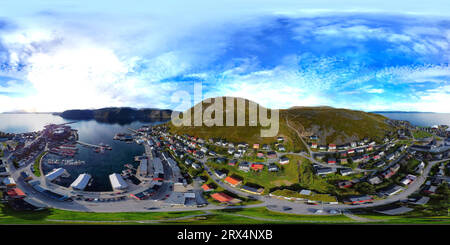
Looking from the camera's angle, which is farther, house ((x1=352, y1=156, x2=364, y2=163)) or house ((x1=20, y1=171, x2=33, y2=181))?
house ((x1=352, y1=156, x2=364, y2=163))

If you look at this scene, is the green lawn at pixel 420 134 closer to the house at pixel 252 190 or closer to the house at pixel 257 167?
the house at pixel 257 167

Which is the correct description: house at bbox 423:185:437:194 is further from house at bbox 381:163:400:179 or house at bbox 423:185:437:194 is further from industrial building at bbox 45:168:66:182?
industrial building at bbox 45:168:66:182

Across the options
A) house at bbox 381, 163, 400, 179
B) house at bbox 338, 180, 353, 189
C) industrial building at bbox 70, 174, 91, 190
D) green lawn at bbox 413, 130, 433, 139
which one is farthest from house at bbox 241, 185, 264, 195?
green lawn at bbox 413, 130, 433, 139

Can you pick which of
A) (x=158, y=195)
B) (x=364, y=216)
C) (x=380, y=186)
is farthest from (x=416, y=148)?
(x=158, y=195)

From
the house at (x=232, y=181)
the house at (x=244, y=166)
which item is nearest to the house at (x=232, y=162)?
the house at (x=244, y=166)

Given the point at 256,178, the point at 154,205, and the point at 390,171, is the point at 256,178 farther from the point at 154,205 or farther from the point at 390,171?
the point at 390,171

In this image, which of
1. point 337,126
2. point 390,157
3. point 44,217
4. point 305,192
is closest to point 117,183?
point 44,217
